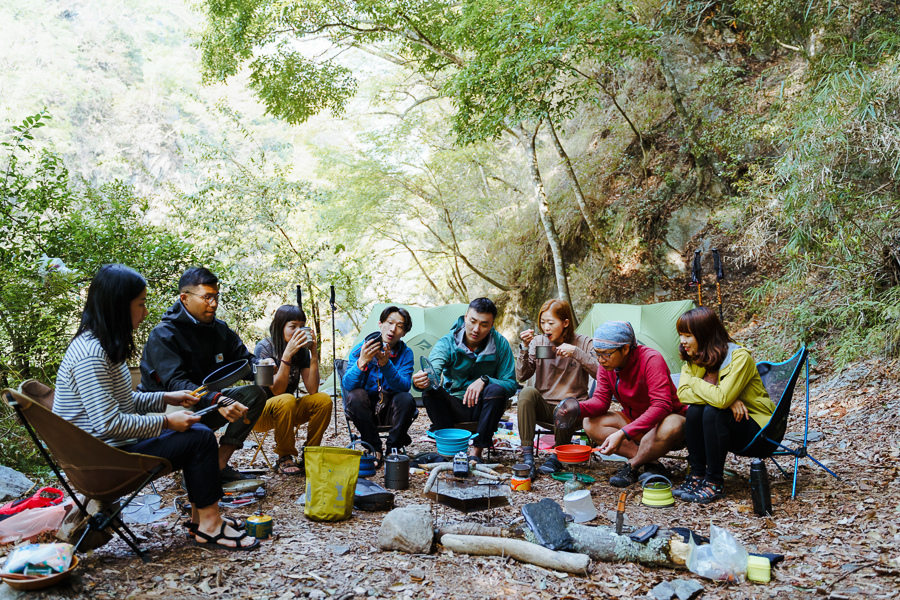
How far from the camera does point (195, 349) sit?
2.96 m

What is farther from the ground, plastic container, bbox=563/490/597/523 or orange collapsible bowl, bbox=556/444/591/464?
orange collapsible bowl, bbox=556/444/591/464

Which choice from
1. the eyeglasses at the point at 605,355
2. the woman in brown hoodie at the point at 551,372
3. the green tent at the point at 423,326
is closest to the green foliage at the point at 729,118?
the green tent at the point at 423,326

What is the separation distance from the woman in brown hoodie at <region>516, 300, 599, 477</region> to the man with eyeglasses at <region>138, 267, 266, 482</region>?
1.70 metres

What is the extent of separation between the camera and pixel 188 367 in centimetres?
292

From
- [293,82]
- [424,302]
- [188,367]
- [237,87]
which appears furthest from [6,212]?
[237,87]

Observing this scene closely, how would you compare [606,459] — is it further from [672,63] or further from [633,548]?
[672,63]

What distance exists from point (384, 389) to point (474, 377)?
2.10 feet

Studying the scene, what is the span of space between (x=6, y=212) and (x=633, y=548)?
4.35 metres

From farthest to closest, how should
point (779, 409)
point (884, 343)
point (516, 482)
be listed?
point (884, 343) < point (516, 482) < point (779, 409)

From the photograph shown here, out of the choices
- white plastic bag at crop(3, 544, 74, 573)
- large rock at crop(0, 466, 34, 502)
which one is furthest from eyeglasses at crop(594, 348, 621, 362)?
large rock at crop(0, 466, 34, 502)

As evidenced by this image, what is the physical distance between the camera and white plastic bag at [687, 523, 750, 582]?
2082mm

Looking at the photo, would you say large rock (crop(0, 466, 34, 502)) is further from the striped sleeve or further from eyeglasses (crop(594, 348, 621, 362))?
eyeglasses (crop(594, 348, 621, 362))

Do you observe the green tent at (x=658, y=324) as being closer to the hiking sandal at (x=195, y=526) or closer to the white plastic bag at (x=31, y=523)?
the hiking sandal at (x=195, y=526)

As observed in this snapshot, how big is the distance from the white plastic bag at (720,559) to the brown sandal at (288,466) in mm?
2336
